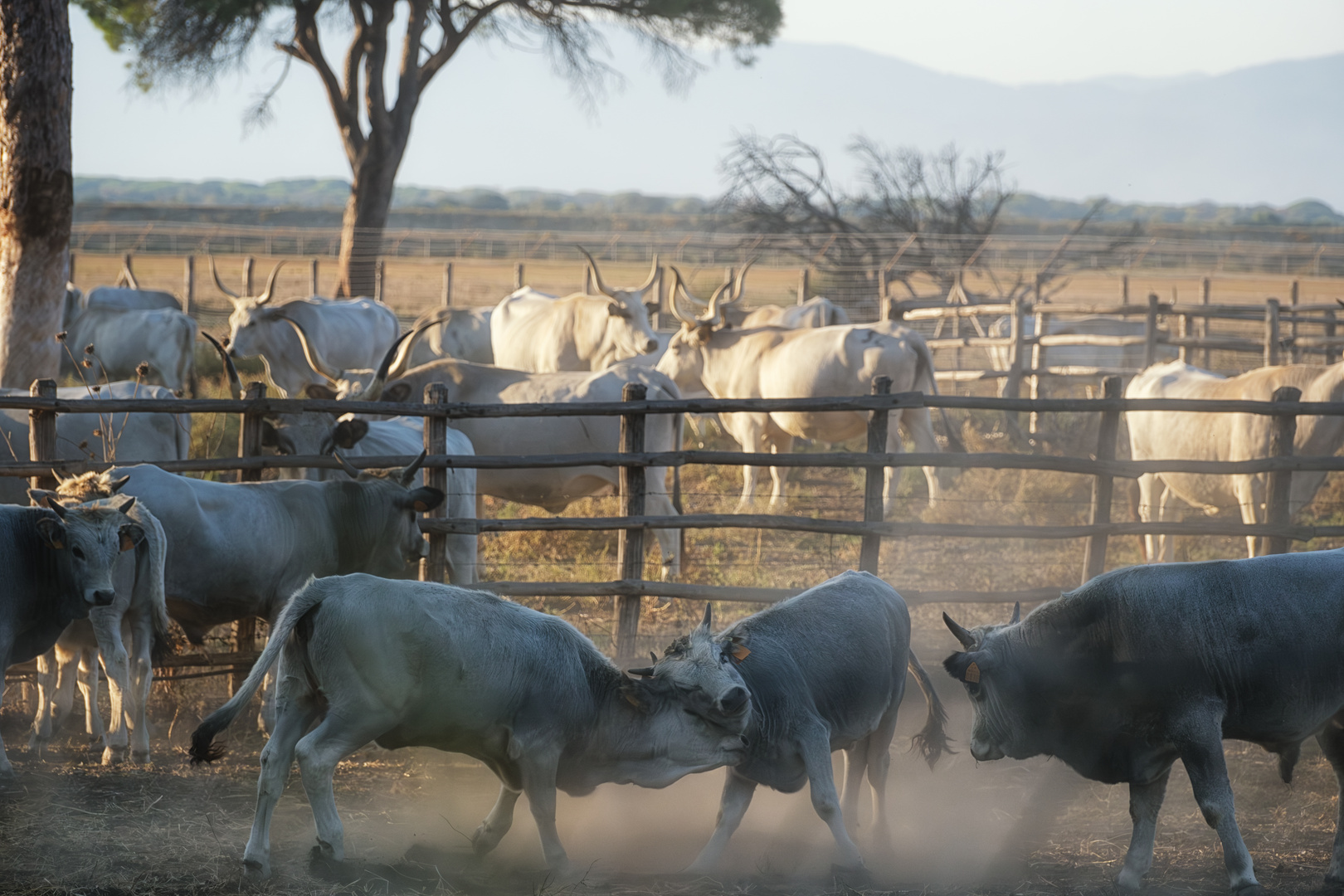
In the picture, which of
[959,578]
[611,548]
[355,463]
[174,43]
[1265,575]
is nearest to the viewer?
[1265,575]

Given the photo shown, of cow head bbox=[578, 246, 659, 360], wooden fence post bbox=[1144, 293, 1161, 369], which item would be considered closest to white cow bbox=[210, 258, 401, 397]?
cow head bbox=[578, 246, 659, 360]

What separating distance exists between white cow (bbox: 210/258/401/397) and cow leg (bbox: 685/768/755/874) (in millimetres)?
9246

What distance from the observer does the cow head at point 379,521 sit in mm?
6090

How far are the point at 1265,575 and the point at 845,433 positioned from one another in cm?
704

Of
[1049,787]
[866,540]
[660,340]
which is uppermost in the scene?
[660,340]

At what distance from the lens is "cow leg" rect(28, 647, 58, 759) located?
18.7 feet

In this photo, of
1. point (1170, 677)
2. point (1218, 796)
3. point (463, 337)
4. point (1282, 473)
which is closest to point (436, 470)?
point (1170, 677)

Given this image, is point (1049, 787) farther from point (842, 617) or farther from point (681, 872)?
point (681, 872)

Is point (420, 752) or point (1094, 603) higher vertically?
point (1094, 603)

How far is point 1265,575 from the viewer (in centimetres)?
456

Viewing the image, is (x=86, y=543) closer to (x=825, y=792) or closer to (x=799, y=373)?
(x=825, y=792)

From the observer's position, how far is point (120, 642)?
544 cm

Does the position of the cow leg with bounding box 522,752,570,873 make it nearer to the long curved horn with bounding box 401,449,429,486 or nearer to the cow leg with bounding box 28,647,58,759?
the long curved horn with bounding box 401,449,429,486

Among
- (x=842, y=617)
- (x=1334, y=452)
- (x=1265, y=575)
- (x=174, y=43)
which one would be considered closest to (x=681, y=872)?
(x=842, y=617)
